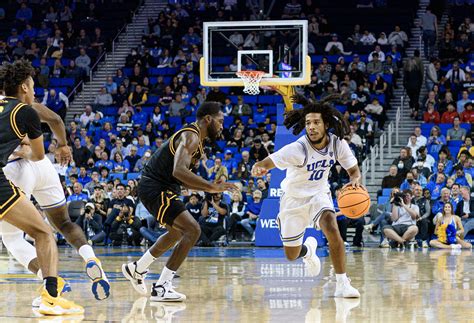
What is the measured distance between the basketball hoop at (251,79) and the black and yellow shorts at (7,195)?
30.2 feet

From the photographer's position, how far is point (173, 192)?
8.15 meters

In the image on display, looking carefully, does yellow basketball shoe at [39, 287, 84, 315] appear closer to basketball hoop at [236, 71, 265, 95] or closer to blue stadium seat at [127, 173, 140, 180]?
basketball hoop at [236, 71, 265, 95]

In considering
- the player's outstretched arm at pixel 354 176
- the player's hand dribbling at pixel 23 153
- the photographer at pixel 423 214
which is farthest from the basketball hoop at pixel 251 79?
the player's hand dribbling at pixel 23 153

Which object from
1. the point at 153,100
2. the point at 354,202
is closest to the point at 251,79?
the point at 354,202

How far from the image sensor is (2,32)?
27.5m

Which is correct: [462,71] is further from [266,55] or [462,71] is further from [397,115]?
[266,55]

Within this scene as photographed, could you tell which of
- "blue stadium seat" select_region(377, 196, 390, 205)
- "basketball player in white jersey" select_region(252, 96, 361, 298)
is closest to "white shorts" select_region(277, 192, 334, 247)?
"basketball player in white jersey" select_region(252, 96, 361, 298)

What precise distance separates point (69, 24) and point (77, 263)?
15.7 meters

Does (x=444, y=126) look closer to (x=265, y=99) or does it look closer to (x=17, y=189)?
(x=265, y=99)

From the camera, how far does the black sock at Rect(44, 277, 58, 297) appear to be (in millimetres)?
6777

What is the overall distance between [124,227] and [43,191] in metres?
9.86

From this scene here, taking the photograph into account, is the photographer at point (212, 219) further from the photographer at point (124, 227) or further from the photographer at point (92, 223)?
the photographer at point (92, 223)

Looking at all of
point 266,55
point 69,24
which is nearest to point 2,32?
point 69,24

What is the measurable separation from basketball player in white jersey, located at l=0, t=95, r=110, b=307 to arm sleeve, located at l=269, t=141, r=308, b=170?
2.01m
